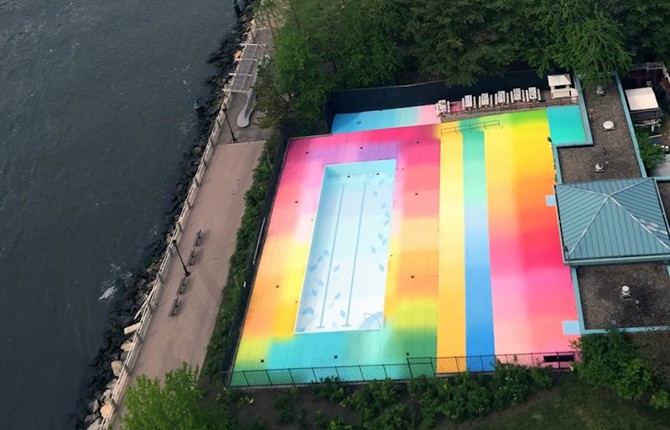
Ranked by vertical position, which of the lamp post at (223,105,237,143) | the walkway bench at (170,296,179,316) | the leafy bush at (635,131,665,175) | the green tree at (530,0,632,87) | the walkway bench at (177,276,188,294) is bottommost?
the walkway bench at (170,296,179,316)

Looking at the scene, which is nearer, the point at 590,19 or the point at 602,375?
the point at 602,375

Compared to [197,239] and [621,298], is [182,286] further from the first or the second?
[621,298]

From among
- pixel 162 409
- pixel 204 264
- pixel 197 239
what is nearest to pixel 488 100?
pixel 197 239

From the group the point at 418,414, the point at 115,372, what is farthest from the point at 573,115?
the point at 115,372

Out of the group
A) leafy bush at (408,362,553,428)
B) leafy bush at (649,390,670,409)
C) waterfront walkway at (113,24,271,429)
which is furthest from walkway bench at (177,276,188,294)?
leafy bush at (649,390,670,409)

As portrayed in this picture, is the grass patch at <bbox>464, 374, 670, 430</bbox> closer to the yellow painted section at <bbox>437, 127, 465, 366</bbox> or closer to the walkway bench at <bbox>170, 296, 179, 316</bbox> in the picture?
the yellow painted section at <bbox>437, 127, 465, 366</bbox>

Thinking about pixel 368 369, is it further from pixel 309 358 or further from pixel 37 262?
pixel 37 262
